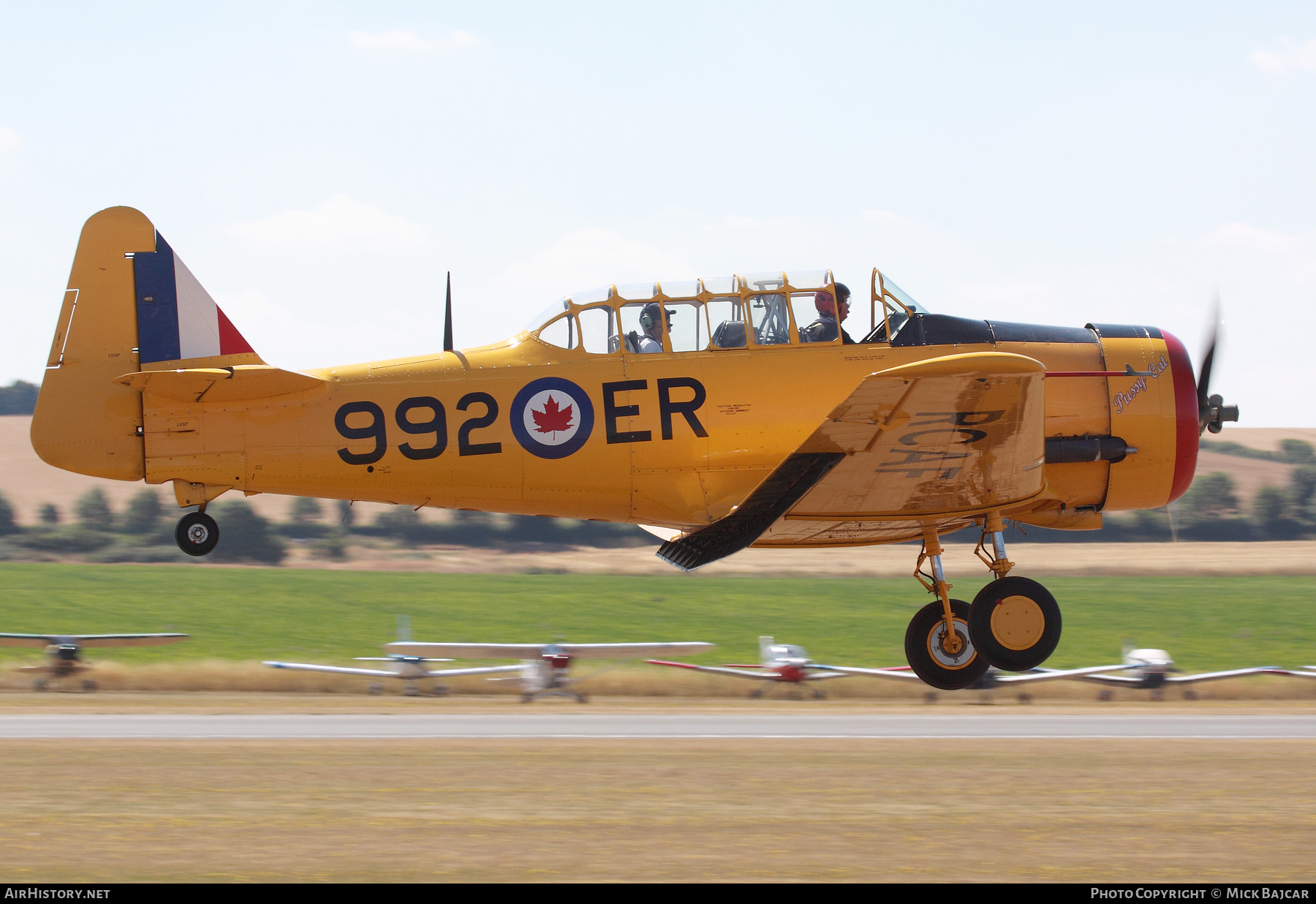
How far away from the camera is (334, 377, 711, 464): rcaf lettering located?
31.5ft

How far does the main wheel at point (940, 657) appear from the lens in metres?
10.5

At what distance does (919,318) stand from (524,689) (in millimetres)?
14988

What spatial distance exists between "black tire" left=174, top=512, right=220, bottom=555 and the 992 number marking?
45.6 inches

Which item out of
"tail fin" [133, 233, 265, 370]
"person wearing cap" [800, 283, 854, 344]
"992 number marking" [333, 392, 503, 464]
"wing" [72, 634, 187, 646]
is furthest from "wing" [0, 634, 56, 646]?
"person wearing cap" [800, 283, 854, 344]

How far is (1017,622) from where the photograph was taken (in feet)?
32.7

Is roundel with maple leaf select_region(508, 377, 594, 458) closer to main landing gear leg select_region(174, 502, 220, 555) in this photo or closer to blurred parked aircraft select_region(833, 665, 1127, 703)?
main landing gear leg select_region(174, 502, 220, 555)

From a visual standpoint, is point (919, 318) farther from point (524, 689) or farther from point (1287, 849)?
point (524, 689)

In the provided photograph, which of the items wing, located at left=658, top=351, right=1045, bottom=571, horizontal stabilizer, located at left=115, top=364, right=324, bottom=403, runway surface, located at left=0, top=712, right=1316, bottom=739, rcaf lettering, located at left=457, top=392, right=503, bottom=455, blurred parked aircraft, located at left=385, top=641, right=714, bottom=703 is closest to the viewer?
wing, located at left=658, top=351, right=1045, bottom=571

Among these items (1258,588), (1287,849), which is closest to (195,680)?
(1287,849)

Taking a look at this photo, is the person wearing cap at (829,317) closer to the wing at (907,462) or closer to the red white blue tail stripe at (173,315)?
the wing at (907,462)

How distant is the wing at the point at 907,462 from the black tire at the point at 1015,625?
745mm

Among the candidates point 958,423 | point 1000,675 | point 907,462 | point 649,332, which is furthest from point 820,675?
point 958,423

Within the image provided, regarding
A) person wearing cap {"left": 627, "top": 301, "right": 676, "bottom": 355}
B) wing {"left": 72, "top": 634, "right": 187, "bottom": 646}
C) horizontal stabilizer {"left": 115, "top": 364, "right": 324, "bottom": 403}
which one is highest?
person wearing cap {"left": 627, "top": 301, "right": 676, "bottom": 355}
